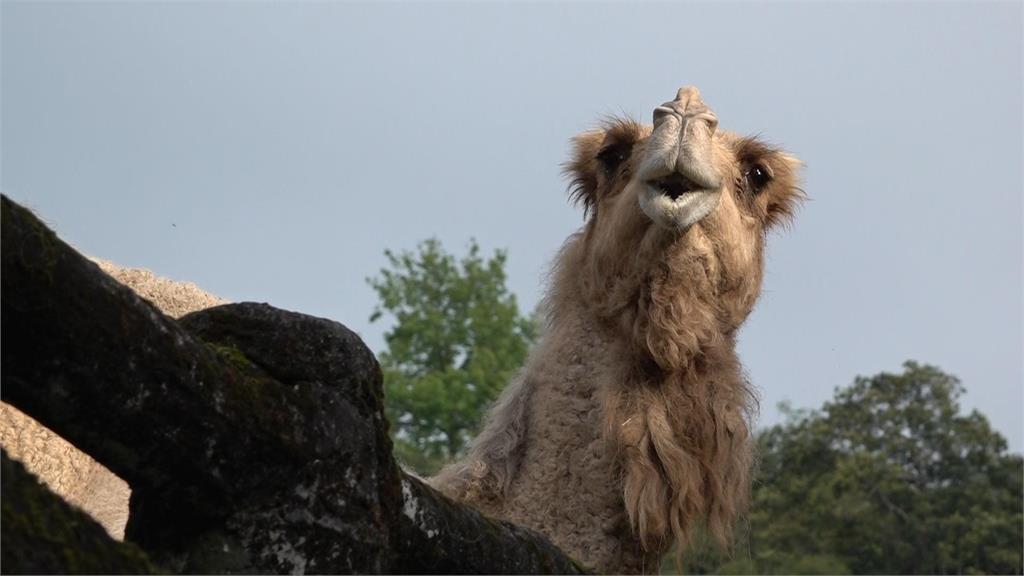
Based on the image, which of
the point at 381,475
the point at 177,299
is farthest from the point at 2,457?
the point at 177,299

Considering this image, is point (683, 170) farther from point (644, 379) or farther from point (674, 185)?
point (644, 379)

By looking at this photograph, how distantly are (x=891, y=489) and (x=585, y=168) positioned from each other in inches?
1185

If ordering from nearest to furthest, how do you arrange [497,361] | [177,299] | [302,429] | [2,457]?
1. [2,457]
2. [302,429]
3. [177,299]
4. [497,361]

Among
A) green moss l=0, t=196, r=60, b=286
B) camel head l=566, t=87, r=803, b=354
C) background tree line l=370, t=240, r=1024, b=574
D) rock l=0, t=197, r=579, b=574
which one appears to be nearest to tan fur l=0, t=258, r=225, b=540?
camel head l=566, t=87, r=803, b=354

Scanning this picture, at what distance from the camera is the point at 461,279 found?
45438 mm

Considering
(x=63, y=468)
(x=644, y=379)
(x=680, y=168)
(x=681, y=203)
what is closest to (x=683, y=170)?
(x=680, y=168)

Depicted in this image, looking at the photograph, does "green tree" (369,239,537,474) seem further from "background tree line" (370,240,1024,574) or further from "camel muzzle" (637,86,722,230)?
"camel muzzle" (637,86,722,230)

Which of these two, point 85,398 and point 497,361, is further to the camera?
point 497,361

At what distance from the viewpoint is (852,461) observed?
37.0 meters

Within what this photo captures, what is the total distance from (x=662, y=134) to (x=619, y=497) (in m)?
1.31

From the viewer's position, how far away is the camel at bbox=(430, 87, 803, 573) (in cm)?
652

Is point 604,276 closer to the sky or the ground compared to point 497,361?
closer to the ground

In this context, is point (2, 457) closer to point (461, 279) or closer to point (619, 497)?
point (619, 497)

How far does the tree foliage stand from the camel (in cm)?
2611
